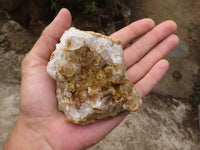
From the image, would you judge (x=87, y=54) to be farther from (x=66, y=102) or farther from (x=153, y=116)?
(x=153, y=116)

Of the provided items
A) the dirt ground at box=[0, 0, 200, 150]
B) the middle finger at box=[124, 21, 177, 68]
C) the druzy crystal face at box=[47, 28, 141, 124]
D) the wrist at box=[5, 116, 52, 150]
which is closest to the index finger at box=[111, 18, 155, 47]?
the middle finger at box=[124, 21, 177, 68]

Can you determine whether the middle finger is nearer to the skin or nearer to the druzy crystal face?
the druzy crystal face

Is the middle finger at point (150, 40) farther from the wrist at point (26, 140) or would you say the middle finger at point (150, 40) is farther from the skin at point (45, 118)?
the wrist at point (26, 140)

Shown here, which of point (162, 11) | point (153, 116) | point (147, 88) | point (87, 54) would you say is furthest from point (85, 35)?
point (162, 11)

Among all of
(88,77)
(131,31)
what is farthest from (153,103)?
(88,77)

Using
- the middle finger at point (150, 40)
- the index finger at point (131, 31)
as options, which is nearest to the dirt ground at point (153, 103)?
the middle finger at point (150, 40)

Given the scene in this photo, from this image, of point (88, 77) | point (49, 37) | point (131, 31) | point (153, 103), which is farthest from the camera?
point (153, 103)

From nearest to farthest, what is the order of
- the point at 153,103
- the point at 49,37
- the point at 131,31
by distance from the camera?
the point at 49,37 → the point at 131,31 → the point at 153,103

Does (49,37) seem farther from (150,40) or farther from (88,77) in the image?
(150,40)
